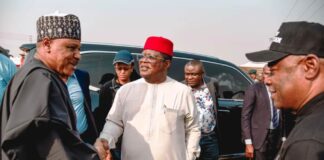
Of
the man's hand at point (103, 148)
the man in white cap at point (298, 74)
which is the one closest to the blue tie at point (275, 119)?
the man's hand at point (103, 148)

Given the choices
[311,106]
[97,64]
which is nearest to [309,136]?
[311,106]

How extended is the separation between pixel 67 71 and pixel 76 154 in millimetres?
541

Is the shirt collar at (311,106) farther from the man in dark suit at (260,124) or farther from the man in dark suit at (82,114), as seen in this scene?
the man in dark suit at (260,124)

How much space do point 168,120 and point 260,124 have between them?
215 cm

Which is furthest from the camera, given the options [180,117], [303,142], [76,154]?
[180,117]

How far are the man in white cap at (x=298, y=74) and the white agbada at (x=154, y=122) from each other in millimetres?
1604

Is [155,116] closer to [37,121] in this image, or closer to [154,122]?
[154,122]

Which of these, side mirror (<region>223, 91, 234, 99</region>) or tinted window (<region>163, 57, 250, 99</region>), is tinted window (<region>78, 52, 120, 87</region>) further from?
side mirror (<region>223, 91, 234, 99</region>)

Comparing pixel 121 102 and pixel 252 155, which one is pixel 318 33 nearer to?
pixel 121 102

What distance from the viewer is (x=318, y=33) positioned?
168cm

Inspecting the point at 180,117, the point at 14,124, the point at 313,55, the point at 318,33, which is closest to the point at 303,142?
the point at 313,55

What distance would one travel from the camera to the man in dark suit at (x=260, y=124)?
16.8 feet

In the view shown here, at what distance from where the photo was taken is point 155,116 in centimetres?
336

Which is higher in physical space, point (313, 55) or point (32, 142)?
point (313, 55)
